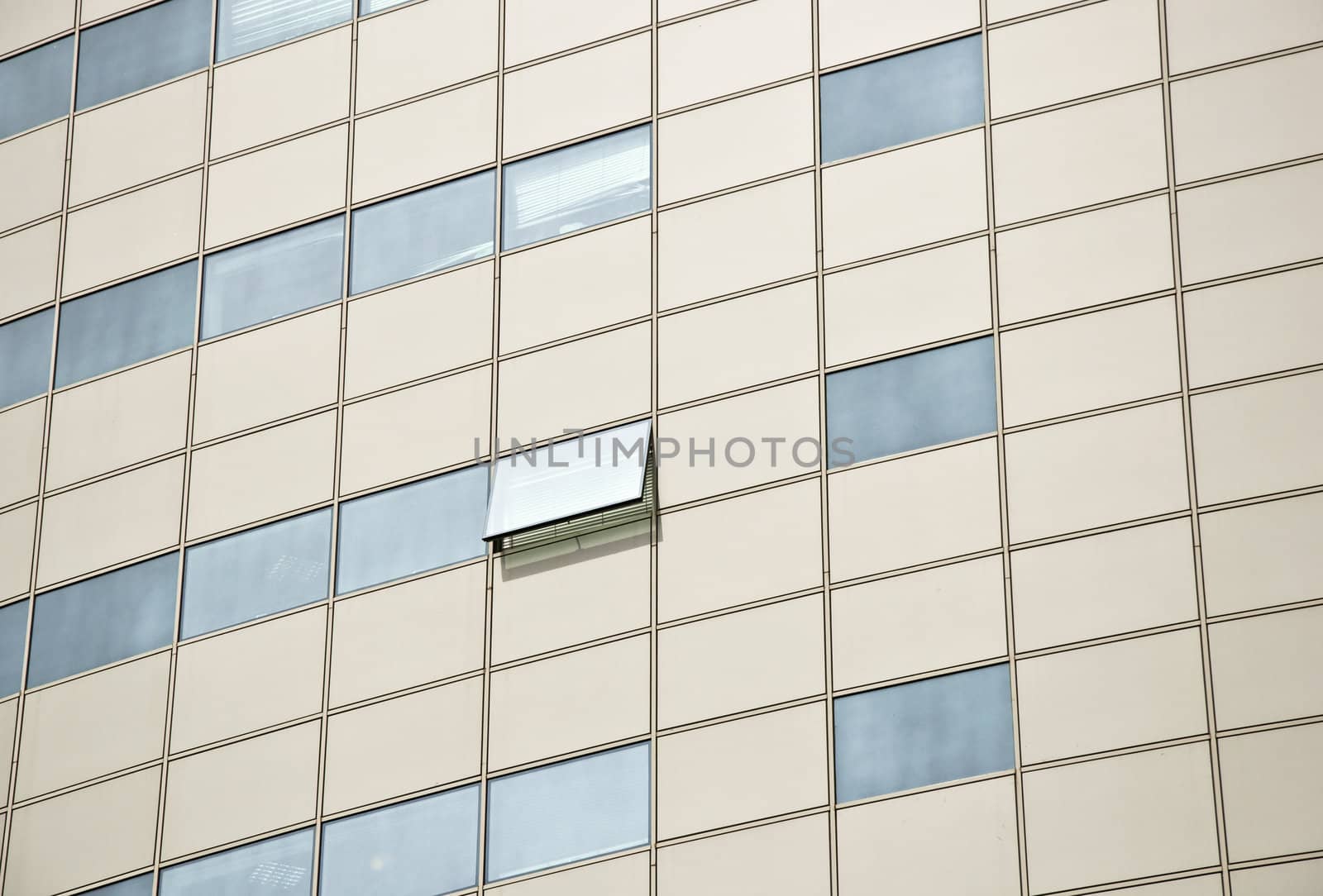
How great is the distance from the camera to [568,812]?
103 feet

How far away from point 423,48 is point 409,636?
9.71 metres

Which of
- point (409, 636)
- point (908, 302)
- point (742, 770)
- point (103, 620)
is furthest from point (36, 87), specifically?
point (742, 770)

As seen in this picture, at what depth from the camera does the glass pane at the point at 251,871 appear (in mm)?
32469

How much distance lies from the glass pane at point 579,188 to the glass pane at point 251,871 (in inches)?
369

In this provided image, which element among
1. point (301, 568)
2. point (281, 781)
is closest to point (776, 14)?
point (301, 568)

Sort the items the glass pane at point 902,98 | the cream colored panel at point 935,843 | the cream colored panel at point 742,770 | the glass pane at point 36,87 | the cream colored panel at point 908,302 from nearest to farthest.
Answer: the cream colored panel at point 935,843, the cream colored panel at point 742,770, the cream colored panel at point 908,302, the glass pane at point 902,98, the glass pane at point 36,87

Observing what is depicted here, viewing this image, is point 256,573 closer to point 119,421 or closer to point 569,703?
point 119,421

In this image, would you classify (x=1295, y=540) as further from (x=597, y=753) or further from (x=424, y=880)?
(x=424, y=880)

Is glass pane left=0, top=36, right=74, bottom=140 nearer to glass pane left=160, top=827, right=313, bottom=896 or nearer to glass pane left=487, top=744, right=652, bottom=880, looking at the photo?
glass pane left=160, top=827, right=313, bottom=896

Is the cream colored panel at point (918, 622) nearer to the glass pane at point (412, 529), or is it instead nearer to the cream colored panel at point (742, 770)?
the cream colored panel at point (742, 770)

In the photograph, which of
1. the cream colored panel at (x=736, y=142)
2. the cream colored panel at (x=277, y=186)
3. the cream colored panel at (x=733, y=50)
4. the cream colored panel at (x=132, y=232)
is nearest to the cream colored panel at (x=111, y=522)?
the cream colored panel at (x=132, y=232)

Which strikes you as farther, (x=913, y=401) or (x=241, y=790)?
(x=241, y=790)

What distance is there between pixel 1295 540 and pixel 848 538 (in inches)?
228

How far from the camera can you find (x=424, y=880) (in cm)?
3173
